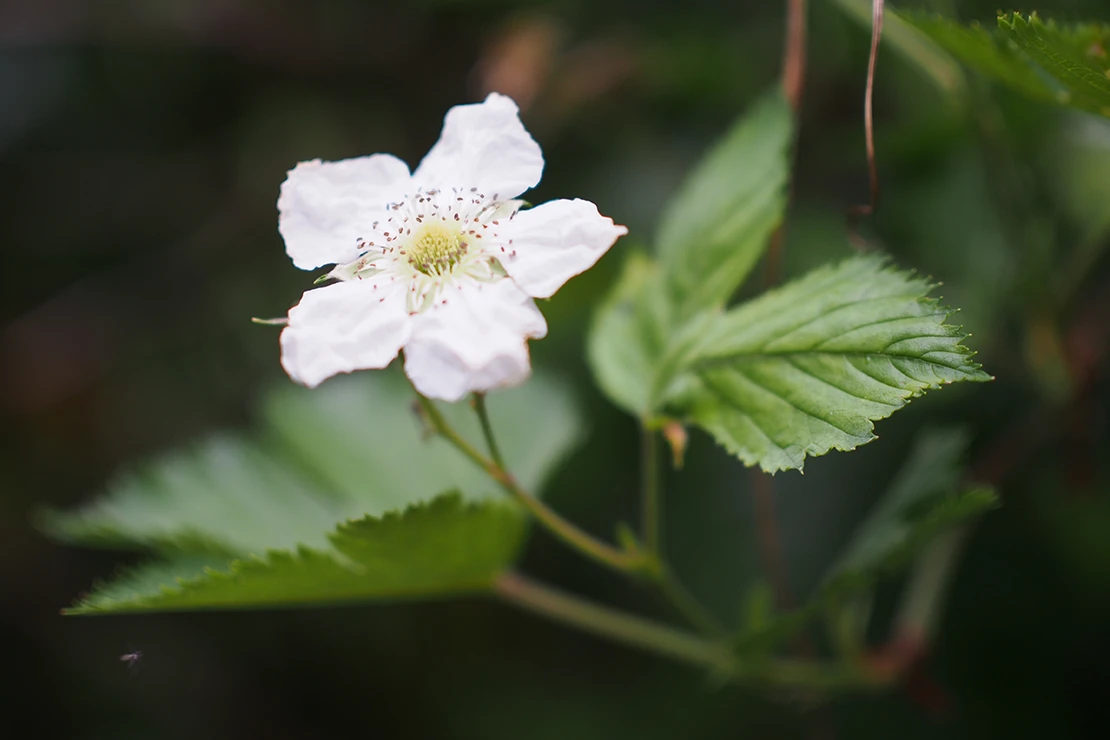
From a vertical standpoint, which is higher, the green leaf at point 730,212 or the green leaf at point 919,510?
the green leaf at point 730,212

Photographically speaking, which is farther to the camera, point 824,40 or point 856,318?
point 824,40

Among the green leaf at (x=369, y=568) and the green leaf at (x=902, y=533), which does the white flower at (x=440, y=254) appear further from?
the green leaf at (x=902, y=533)

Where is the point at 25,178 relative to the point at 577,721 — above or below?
above

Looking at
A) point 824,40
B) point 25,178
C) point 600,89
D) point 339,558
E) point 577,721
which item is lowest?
point 577,721

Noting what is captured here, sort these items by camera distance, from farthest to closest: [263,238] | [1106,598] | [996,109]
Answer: [263,238] → [1106,598] → [996,109]

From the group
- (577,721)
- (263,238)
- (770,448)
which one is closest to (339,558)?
Result: (770,448)

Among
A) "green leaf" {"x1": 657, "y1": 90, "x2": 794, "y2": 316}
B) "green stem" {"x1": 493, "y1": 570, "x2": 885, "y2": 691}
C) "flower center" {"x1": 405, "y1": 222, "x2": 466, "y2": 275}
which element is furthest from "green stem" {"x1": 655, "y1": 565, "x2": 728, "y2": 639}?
"flower center" {"x1": 405, "y1": 222, "x2": 466, "y2": 275}

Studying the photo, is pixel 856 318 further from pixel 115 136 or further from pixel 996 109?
pixel 115 136

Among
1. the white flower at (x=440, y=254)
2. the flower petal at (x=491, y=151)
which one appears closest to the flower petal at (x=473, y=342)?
the white flower at (x=440, y=254)
